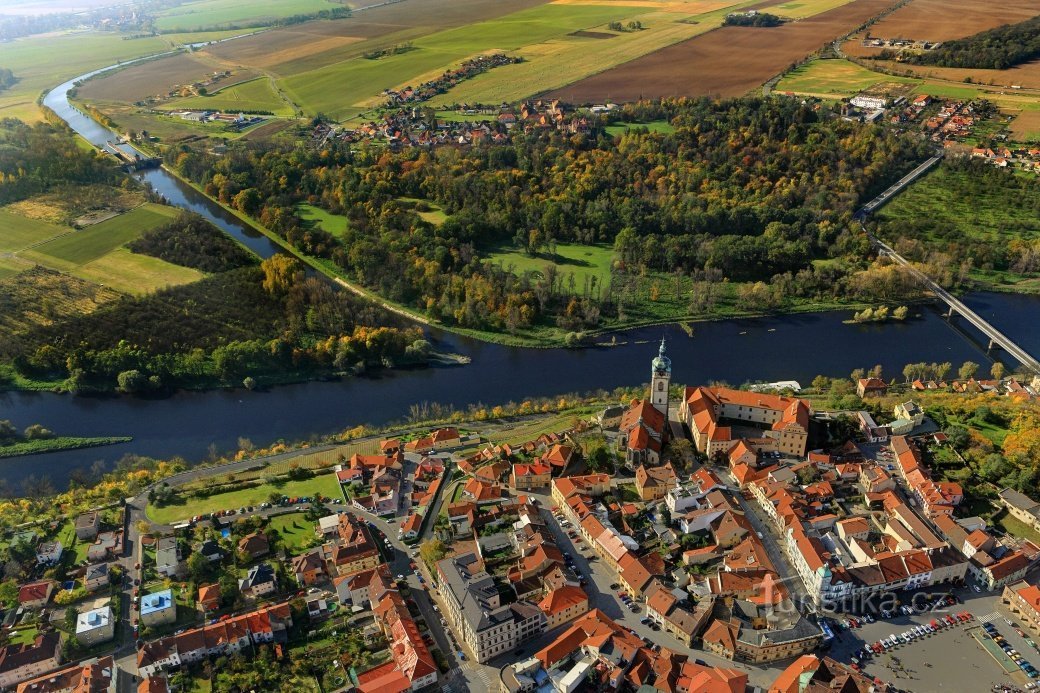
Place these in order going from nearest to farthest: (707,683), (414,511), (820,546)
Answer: (707,683) → (820,546) → (414,511)

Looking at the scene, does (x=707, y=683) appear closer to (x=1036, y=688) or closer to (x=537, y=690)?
(x=537, y=690)

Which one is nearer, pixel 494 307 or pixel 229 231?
pixel 494 307

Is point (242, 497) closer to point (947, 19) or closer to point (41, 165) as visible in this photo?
point (41, 165)

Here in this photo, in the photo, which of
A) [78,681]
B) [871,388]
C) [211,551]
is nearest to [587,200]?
[871,388]

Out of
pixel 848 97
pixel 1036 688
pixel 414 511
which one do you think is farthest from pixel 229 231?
pixel 848 97

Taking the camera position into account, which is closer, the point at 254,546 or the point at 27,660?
the point at 27,660

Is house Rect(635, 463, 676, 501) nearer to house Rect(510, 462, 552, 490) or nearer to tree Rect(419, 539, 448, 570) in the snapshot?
house Rect(510, 462, 552, 490)
